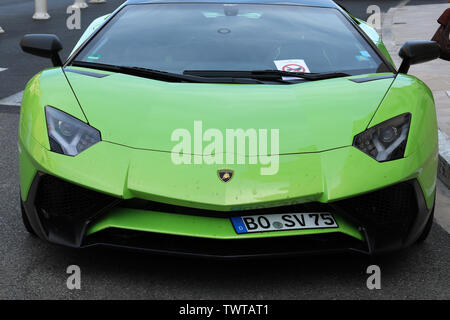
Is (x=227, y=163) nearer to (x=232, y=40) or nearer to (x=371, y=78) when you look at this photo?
(x=371, y=78)

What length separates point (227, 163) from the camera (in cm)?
344

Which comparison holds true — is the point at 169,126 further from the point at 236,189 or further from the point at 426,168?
the point at 426,168

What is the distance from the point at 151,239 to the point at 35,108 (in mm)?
869

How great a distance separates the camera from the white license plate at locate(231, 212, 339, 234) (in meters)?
3.42

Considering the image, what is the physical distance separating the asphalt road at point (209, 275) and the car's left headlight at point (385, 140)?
486 millimetres

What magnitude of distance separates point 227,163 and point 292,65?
47.7 inches

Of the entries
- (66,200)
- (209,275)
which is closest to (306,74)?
(209,275)

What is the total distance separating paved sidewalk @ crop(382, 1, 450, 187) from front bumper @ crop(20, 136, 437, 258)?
2.24 metres

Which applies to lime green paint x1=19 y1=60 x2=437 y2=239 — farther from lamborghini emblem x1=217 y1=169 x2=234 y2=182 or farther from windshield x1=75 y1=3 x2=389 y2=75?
windshield x1=75 y1=3 x2=389 y2=75

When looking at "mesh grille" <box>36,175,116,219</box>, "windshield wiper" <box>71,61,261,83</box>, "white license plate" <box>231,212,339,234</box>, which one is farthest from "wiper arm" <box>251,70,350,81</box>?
"mesh grille" <box>36,175,116,219</box>

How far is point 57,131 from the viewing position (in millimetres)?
3676

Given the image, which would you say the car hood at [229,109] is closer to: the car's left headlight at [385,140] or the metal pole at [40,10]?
the car's left headlight at [385,140]

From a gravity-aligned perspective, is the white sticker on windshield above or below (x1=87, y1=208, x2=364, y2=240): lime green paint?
above

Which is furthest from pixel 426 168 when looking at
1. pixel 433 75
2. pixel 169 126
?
pixel 433 75
